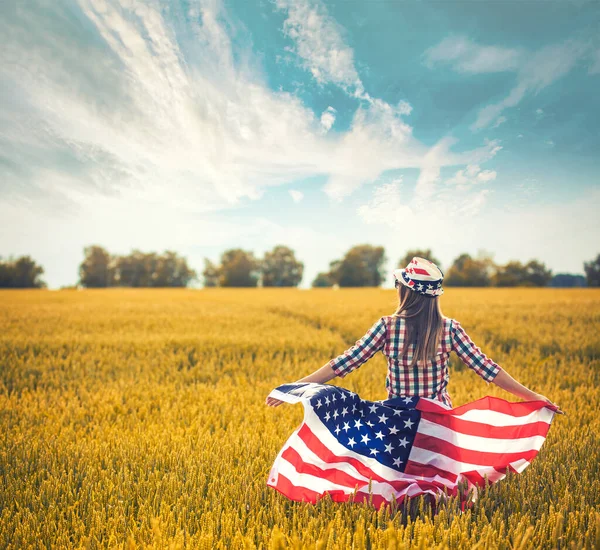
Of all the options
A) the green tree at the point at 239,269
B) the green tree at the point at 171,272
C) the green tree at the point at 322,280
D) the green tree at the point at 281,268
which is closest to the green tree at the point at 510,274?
the green tree at the point at 322,280

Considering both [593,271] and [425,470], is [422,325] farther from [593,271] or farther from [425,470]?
[593,271]

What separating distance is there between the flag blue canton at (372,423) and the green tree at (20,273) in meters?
105

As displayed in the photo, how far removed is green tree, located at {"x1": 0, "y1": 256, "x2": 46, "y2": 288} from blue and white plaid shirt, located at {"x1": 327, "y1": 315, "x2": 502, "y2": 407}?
10452 centimetres

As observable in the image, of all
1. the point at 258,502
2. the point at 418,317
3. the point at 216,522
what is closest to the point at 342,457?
the point at 258,502

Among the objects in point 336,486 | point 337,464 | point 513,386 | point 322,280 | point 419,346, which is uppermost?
point 322,280

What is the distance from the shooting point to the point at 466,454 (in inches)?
129

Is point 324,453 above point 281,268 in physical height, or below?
below

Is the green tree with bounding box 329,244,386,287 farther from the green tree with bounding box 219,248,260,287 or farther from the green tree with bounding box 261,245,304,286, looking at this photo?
the green tree with bounding box 219,248,260,287

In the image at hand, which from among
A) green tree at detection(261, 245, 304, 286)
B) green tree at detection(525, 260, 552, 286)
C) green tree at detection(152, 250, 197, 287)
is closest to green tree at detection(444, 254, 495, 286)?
green tree at detection(525, 260, 552, 286)

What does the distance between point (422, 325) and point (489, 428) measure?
3.50 ft

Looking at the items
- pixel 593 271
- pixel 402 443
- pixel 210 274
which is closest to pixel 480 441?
pixel 402 443

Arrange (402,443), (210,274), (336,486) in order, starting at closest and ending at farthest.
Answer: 1. (336,486)
2. (402,443)
3. (210,274)

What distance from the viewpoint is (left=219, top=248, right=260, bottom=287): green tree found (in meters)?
101

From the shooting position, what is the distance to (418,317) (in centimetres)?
343
